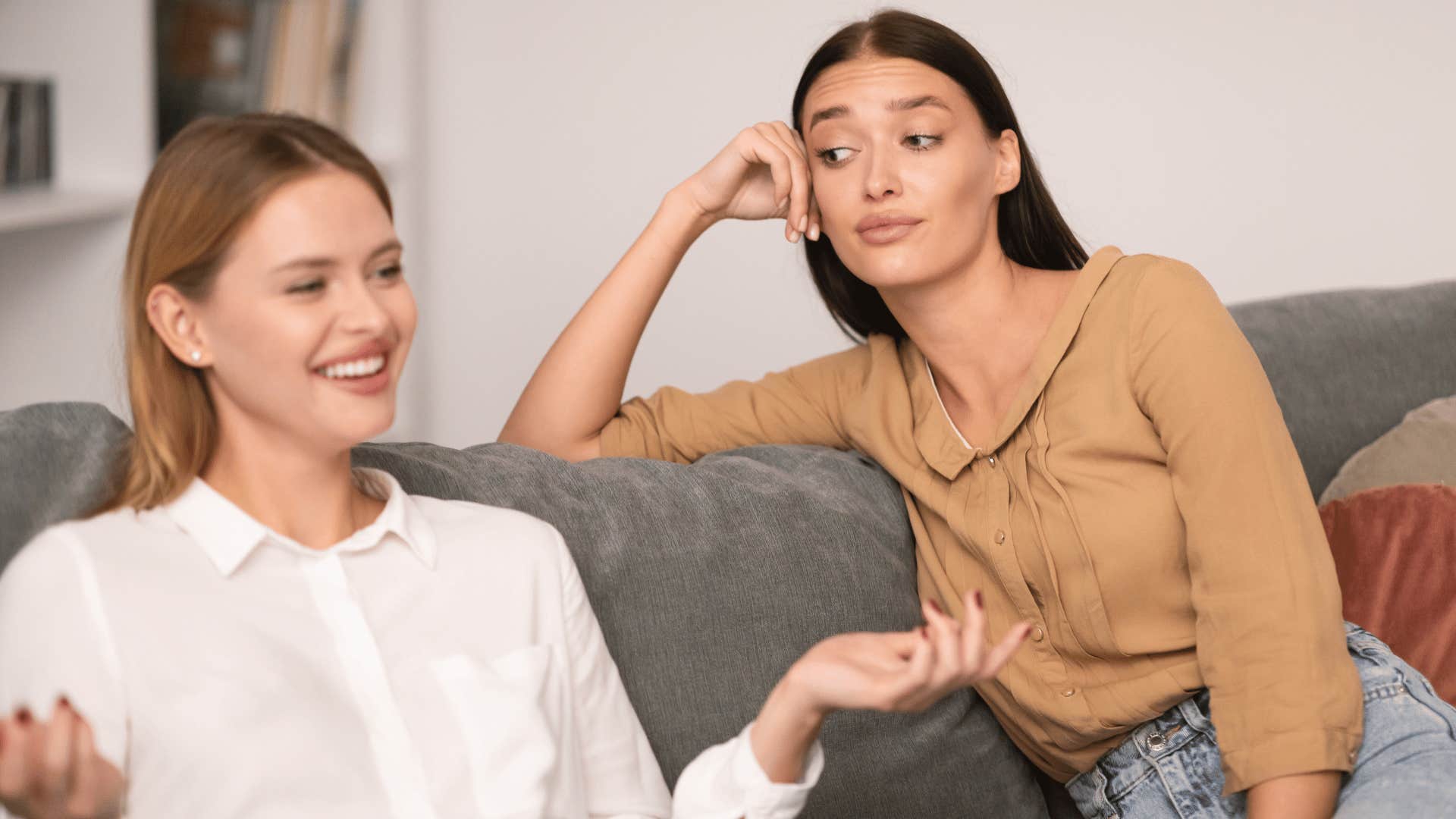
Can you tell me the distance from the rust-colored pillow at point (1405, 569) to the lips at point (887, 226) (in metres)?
0.83

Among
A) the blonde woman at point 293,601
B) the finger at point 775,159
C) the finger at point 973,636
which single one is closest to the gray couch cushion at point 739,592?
the blonde woman at point 293,601

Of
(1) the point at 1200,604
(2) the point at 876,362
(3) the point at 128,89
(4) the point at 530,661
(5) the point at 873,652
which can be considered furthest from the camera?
(3) the point at 128,89

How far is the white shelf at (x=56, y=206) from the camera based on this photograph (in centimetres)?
210

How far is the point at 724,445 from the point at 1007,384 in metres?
0.44

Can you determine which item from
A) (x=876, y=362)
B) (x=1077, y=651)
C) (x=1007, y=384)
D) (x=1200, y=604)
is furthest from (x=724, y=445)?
(x=1200, y=604)

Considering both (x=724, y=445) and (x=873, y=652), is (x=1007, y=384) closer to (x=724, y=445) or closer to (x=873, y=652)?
(x=724, y=445)

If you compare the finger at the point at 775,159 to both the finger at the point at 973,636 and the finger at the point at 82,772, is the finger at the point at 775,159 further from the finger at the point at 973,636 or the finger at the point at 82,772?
the finger at the point at 82,772

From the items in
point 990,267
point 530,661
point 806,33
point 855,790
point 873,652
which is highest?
point 806,33

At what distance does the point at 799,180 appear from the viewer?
1.76 m

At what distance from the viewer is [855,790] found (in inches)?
64.7

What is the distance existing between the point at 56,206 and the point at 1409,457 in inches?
82.0

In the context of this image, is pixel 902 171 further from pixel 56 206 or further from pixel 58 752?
pixel 56 206

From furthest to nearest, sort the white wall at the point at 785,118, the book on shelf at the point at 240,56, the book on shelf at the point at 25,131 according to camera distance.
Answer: the white wall at the point at 785,118, the book on shelf at the point at 240,56, the book on shelf at the point at 25,131

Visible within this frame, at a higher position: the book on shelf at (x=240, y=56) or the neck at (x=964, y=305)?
the book on shelf at (x=240, y=56)
